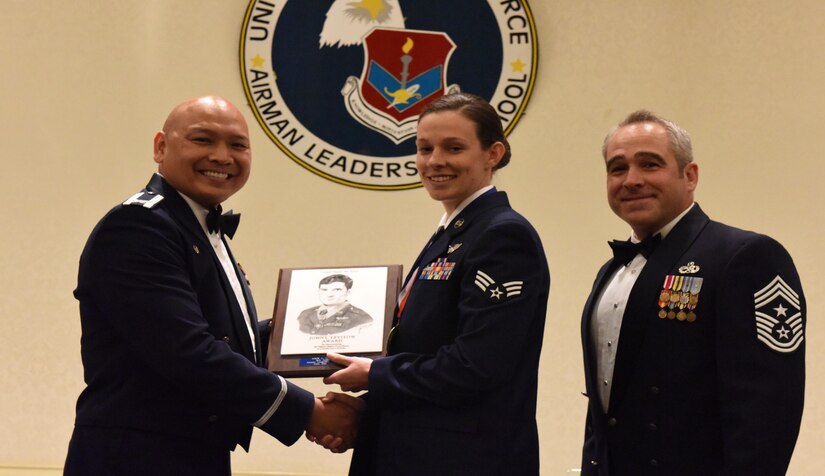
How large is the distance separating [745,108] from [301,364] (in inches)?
101

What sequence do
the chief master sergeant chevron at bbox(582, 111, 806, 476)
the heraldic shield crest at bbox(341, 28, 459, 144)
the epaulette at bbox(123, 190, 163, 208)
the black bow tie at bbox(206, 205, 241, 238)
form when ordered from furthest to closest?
the heraldic shield crest at bbox(341, 28, 459, 144)
the black bow tie at bbox(206, 205, 241, 238)
the epaulette at bbox(123, 190, 163, 208)
the chief master sergeant chevron at bbox(582, 111, 806, 476)

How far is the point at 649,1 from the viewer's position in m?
4.20

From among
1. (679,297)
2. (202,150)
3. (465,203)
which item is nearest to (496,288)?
(465,203)

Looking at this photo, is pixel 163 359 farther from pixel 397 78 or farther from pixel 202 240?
pixel 397 78

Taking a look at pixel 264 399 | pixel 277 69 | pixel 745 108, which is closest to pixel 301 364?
pixel 264 399

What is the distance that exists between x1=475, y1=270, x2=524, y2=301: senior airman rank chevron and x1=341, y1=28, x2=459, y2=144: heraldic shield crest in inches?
77.6

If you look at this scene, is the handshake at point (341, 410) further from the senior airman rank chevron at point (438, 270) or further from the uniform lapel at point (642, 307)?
the uniform lapel at point (642, 307)

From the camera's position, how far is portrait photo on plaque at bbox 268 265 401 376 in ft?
8.40

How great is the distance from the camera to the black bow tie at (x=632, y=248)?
96.0 inches

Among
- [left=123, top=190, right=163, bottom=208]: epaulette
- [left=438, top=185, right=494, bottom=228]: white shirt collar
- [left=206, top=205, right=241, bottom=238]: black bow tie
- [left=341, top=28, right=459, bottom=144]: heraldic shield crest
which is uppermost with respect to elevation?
[left=341, top=28, right=459, bottom=144]: heraldic shield crest

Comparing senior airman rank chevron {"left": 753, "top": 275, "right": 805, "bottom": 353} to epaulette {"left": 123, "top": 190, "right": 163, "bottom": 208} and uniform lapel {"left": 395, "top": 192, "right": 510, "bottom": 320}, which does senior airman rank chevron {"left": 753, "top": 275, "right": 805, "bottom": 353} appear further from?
epaulette {"left": 123, "top": 190, "right": 163, "bottom": 208}

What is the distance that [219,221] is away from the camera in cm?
265

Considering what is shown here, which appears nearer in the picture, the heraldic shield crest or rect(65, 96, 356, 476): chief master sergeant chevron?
rect(65, 96, 356, 476): chief master sergeant chevron

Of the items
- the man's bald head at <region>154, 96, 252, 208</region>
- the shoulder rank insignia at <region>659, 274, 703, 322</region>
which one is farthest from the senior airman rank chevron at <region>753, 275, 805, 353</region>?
the man's bald head at <region>154, 96, 252, 208</region>
